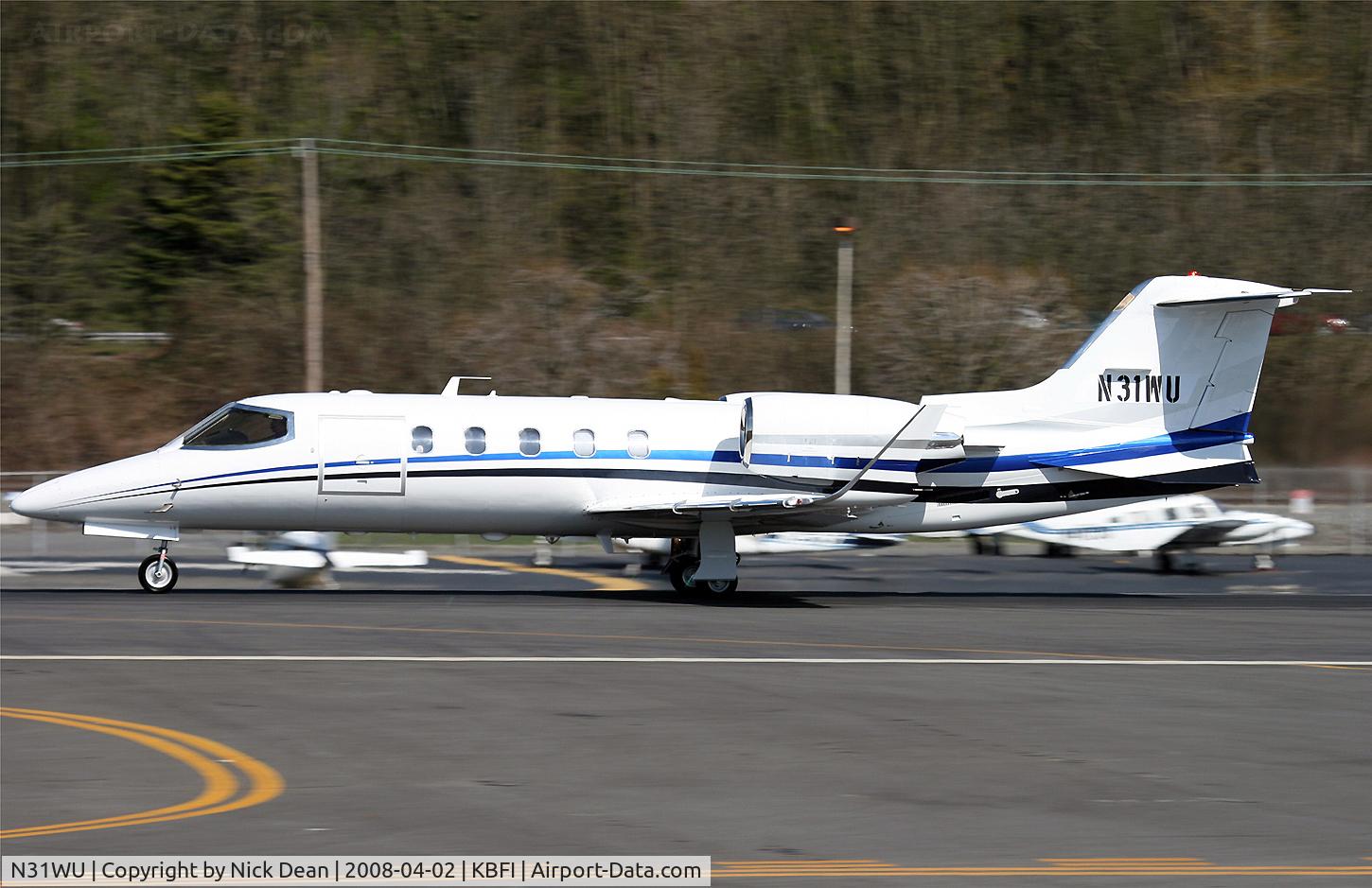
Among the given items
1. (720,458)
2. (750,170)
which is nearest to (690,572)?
(720,458)

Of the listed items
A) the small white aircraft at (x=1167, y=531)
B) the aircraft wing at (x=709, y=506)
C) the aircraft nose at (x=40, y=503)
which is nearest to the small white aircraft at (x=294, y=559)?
the aircraft nose at (x=40, y=503)

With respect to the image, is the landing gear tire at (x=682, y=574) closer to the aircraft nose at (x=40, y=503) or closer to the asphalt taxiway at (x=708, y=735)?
the asphalt taxiway at (x=708, y=735)

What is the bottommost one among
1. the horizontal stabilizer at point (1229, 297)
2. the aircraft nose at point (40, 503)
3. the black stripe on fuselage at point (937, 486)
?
the aircraft nose at point (40, 503)

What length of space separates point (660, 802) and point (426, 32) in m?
61.0

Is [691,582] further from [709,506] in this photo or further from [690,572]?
[709,506]

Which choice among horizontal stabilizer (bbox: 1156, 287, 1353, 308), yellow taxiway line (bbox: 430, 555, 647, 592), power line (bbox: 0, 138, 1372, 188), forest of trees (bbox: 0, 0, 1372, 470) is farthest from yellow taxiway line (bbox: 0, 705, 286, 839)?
power line (bbox: 0, 138, 1372, 188)

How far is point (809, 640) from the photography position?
16.5m

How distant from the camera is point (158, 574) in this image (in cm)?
1975

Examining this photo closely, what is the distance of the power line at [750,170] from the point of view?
178ft

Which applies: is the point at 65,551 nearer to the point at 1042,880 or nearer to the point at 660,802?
the point at 660,802

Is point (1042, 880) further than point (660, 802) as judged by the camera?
No

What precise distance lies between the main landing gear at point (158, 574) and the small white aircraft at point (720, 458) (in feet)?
0.10

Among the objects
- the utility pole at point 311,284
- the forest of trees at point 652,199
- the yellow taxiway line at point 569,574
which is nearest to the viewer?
the yellow taxiway line at point 569,574

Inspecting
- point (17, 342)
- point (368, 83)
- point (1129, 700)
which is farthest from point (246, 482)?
point (368, 83)
